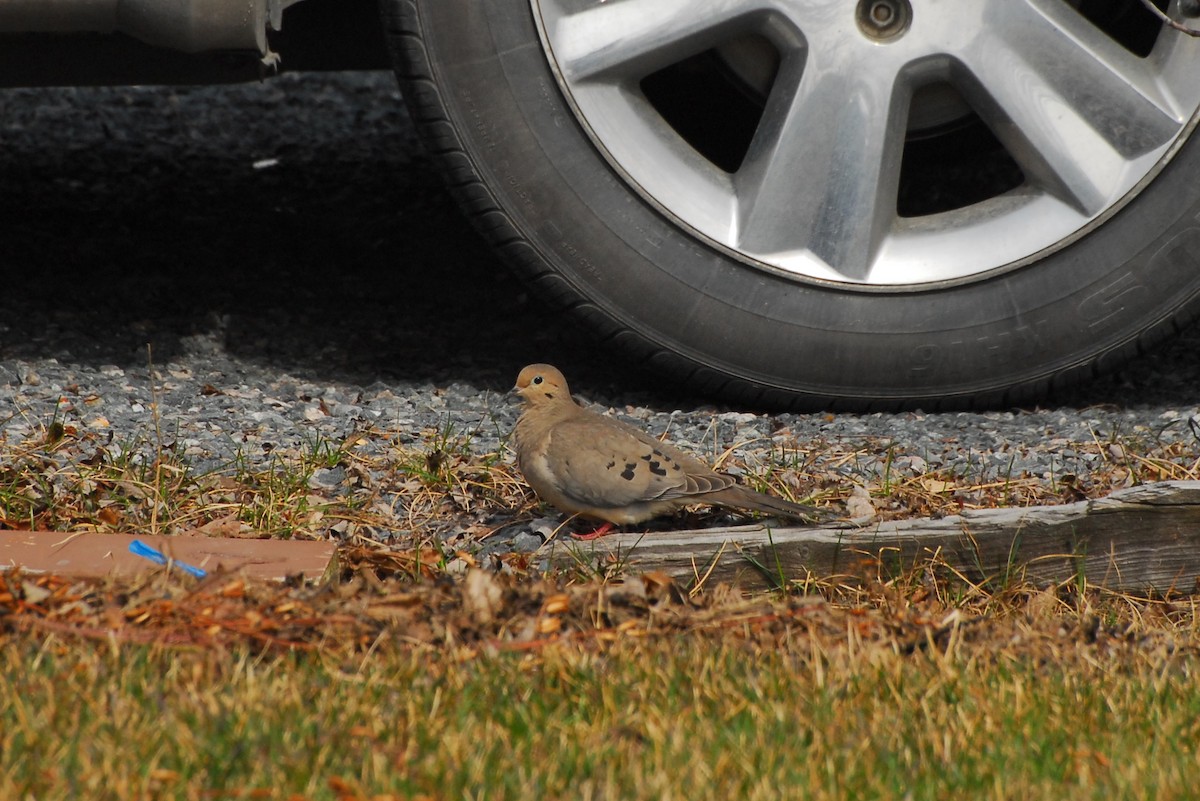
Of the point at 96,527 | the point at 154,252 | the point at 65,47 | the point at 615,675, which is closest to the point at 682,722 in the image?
the point at 615,675

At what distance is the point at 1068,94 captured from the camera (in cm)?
409

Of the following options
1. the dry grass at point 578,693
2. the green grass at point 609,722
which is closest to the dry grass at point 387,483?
the dry grass at point 578,693

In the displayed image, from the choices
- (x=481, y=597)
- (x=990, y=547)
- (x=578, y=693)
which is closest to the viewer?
(x=578, y=693)

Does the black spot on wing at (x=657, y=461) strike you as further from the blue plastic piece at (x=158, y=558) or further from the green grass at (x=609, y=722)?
the blue plastic piece at (x=158, y=558)

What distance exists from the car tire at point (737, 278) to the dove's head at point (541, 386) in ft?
0.68

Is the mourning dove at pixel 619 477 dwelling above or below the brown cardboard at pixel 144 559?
above

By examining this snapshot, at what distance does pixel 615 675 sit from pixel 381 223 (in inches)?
144

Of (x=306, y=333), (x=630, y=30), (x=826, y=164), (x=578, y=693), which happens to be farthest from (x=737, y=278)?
(x=578, y=693)

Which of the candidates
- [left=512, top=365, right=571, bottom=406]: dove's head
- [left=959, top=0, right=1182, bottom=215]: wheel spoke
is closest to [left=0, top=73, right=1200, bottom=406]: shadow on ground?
[left=512, top=365, right=571, bottom=406]: dove's head

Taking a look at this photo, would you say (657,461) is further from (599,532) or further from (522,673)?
(522,673)

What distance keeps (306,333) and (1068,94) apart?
2657 millimetres

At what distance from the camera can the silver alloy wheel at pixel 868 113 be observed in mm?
4035

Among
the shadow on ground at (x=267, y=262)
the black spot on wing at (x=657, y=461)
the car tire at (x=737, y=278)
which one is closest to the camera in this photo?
the black spot on wing at (x=657, y=461)

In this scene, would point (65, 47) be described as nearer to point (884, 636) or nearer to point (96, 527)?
point (96, 527)
